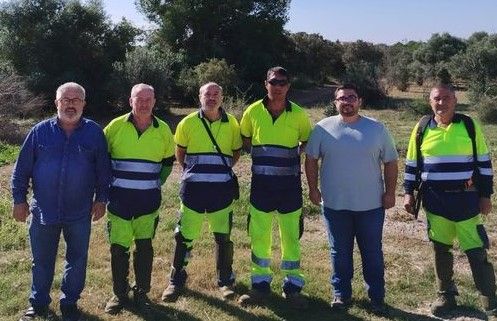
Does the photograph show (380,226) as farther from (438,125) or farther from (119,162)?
(119,162)

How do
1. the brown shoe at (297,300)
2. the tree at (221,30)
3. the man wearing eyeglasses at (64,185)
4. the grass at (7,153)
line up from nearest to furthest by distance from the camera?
the man wearing eyeglasses at (64,185), the brown shoe at (297,300), the grass at (7,153), the tree at (221,30)

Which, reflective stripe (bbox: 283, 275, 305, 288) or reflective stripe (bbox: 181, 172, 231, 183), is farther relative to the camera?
reflective stripe (bbox: 283, 275, 305, 288)

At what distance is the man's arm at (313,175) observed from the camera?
15.0ft

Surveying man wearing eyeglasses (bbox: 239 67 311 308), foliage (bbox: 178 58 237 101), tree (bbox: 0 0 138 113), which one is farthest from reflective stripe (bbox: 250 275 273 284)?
tree (bbox: 0 0 138 113)

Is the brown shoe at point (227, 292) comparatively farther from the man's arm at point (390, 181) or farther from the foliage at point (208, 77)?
the foliage at point (208, 77)

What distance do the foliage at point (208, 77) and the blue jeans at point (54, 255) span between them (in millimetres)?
17861

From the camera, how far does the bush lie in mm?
19047

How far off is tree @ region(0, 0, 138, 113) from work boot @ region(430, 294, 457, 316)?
1884cm

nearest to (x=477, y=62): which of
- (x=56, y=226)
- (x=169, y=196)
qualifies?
(x=169, y=196)

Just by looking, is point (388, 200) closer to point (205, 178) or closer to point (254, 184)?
point (254, 184)

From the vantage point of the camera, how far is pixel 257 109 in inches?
186

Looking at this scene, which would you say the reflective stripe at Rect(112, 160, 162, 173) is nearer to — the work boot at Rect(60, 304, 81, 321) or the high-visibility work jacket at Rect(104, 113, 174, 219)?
the high-visibility work jacket at Rect(104, 113, 174, 219)

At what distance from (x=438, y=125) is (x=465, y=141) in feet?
0.77

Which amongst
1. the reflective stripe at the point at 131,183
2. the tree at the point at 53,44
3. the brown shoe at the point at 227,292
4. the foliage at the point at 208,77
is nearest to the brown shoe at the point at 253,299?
the brown shoe at the point at 227,292
